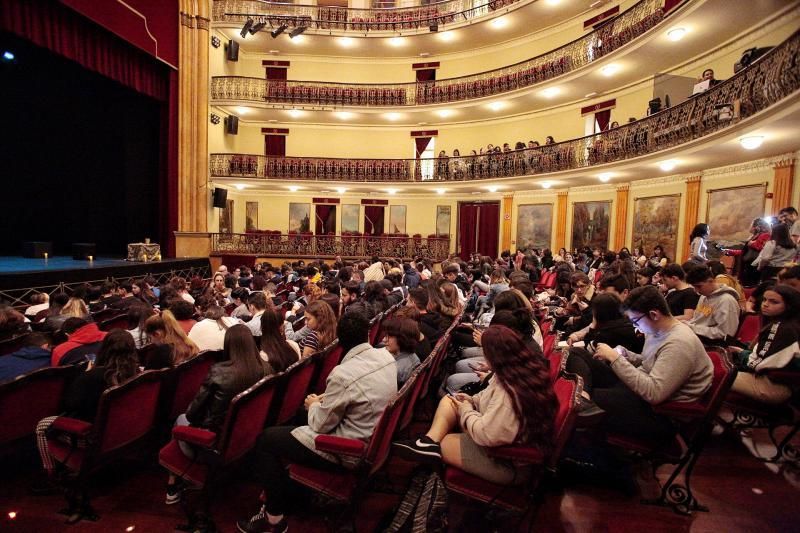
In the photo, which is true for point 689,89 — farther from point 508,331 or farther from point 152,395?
point 152,395

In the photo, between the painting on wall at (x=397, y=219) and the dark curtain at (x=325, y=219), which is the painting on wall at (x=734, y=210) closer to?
the painting on wall at (x=397, y=219)

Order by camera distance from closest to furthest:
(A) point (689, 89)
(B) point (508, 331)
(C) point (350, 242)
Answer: (B) point (508, 331), (A) point (689, 89), (C) point (350, 242)

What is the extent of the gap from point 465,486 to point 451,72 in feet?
62.6

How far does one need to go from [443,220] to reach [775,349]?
645 inches

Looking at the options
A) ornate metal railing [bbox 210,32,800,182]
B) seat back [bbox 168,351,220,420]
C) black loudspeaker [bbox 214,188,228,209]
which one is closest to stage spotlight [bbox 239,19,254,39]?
ornate metal railing [bbox 210,32,800,182]

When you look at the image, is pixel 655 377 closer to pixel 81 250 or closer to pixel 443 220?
pixel 81 250

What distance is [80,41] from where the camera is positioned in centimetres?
1029

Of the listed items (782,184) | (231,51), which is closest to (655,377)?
(782,184)

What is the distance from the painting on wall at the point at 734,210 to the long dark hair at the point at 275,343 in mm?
9547

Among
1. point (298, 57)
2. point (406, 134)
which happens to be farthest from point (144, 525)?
point (298, 57)

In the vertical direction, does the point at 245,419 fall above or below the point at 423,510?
above

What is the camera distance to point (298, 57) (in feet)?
63.7

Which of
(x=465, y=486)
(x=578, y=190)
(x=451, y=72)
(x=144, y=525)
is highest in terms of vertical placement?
(x=451, y=72)

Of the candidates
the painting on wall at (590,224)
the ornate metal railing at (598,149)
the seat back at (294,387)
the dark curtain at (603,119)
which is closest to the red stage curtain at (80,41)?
the ornate metal railing at (598,149)
